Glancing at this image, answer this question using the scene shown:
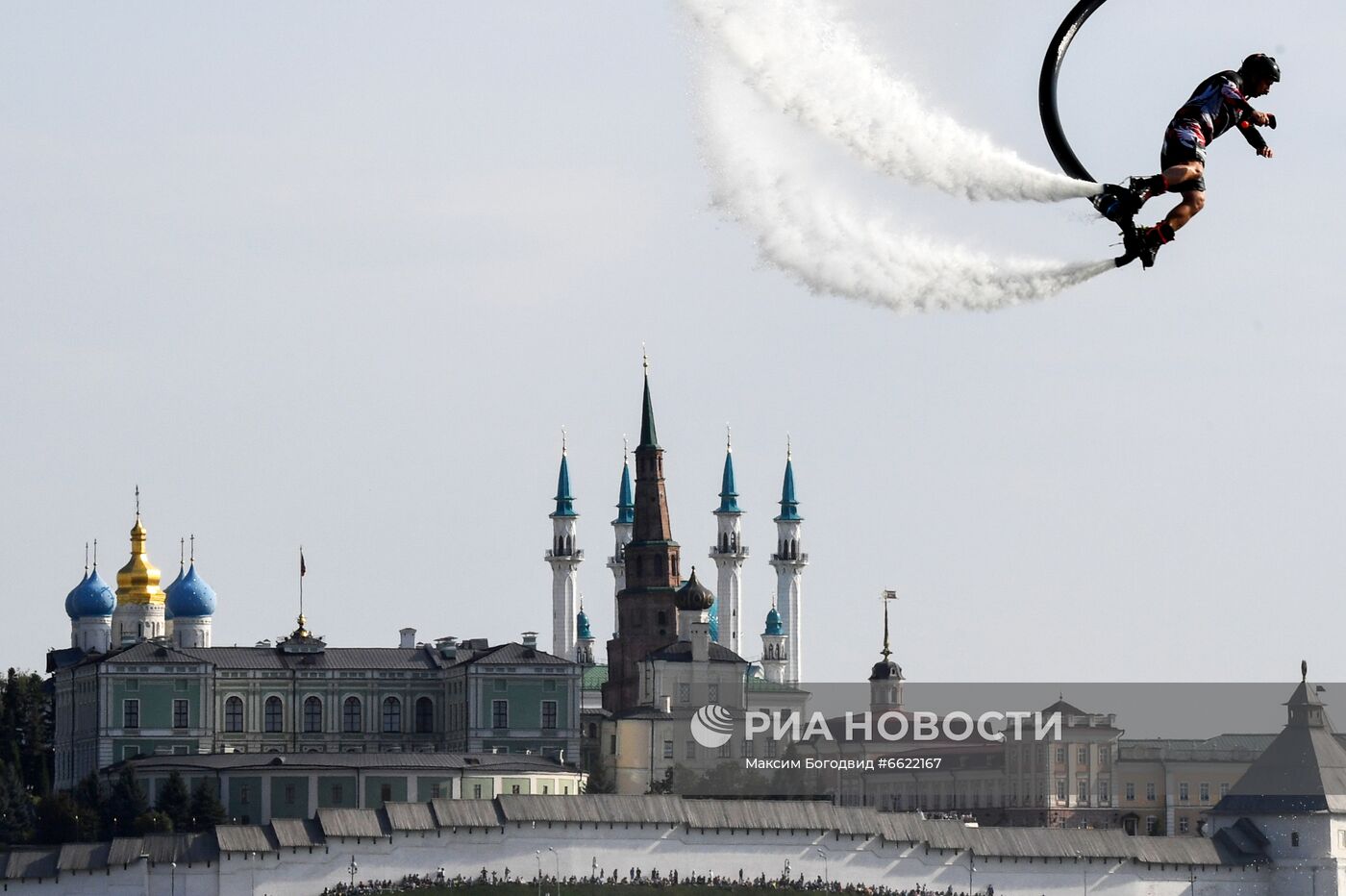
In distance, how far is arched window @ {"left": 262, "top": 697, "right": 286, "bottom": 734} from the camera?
142m

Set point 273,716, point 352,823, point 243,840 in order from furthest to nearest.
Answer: point 273,716
point 352,823
point 243,840

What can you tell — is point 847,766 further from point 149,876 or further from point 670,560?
point 149,876

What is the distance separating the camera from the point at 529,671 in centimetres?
14050

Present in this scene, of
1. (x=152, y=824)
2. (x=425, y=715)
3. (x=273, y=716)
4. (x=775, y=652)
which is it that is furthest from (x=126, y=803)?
(x=775, y=652)

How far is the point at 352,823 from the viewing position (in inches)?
3905

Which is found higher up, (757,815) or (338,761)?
(338,761)

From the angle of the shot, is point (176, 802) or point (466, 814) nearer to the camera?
point (466, 814)

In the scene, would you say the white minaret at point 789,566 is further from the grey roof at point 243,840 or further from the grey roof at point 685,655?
the grey roof at point 243,840

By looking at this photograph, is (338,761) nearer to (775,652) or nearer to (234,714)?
(234,714)

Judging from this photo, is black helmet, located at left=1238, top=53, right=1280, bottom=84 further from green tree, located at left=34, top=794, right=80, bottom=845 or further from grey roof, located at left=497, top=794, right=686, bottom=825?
green tree, located at left=34, top=794, right=80, bottom=845

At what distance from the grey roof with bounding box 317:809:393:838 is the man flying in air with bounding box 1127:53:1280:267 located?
6916 centimetres

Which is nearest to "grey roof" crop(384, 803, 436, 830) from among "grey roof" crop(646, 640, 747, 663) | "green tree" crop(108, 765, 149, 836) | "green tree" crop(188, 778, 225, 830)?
"green tree" crop(188, 778, 225, 830)

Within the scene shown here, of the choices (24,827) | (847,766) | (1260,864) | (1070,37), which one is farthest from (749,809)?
(1070,37)

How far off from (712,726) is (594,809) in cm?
4526
